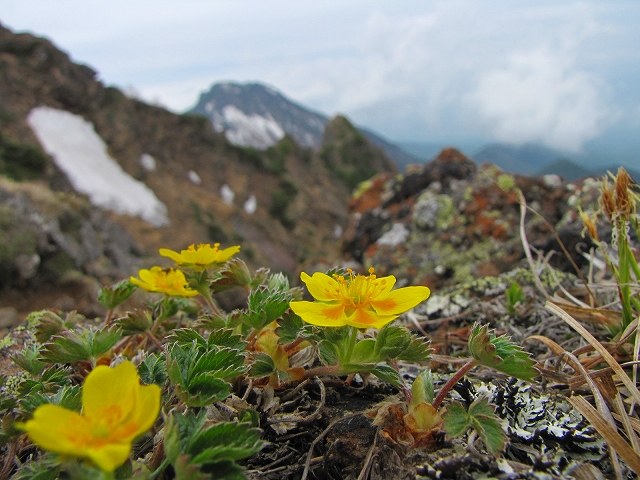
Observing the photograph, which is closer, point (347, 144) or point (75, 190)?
point (75, 190)

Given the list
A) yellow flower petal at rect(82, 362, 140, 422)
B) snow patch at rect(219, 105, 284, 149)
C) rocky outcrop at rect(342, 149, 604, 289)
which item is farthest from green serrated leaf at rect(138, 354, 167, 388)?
snow patch at rect(219, 105, 284, 149)

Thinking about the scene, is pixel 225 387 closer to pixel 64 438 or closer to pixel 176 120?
pixel 64 438

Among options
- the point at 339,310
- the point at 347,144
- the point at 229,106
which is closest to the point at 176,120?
the point at 347,144

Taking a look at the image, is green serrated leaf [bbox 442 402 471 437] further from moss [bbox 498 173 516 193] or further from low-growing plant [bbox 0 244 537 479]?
moss [bbox 498 173 516 193]

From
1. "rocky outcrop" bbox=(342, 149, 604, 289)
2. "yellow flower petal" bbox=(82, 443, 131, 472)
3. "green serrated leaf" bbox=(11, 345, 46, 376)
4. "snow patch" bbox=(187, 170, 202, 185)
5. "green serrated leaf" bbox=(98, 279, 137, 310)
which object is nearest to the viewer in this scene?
"yellow flower petal" bbox=(82, 443, 131, 472)

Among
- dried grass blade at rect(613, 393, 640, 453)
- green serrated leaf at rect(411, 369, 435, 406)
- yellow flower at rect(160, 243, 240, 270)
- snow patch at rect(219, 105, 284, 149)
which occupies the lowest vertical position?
→ snow patch at rect(219, 105, 284, 149)

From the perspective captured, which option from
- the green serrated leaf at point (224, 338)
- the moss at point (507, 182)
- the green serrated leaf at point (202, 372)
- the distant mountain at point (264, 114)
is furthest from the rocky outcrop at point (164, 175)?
the distant mountain at point (264, 114)

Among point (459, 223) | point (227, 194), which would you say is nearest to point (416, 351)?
point (459, 223)
